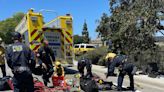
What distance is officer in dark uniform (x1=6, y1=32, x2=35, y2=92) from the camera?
9172mm

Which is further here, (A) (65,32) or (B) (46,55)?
(A) (65,32)

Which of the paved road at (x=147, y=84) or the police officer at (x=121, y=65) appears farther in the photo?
the paved road at (x=147, y=84)

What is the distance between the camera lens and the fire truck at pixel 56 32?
1962cm

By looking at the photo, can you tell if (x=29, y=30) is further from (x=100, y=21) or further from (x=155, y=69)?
(x=100, y=21)

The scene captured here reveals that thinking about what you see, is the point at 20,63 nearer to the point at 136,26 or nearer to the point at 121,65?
the point at 121,65

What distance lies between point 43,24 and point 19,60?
10996mm

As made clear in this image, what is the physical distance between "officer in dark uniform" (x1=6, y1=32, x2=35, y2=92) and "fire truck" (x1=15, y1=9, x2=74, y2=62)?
10321 mm

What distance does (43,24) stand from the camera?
20.1 meters

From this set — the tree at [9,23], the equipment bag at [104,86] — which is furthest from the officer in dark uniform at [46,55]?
the tree at [9,23]

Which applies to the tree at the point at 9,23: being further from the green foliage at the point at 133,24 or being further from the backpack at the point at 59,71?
the backpack at the point at 59,71

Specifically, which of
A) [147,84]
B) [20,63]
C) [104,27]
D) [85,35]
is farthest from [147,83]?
[85,35]

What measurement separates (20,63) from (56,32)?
1117 cm

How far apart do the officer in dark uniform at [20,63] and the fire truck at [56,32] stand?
1032 cm

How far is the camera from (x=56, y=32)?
20328 mm
